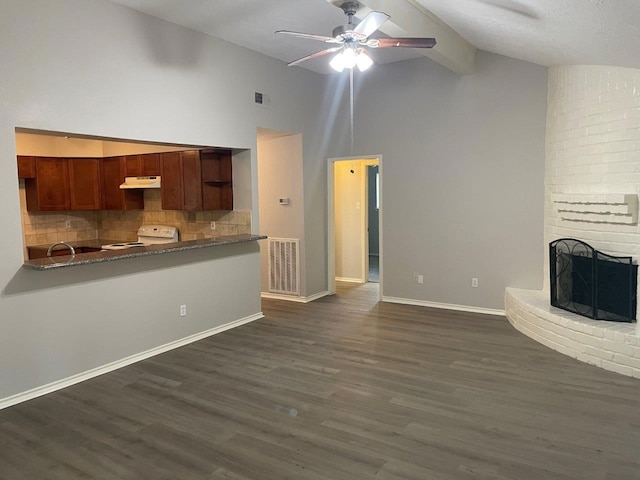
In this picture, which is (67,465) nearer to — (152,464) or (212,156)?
(152,464)

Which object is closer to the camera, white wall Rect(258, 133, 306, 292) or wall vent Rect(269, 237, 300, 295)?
white wall Rect(258, 133, 306, 292)

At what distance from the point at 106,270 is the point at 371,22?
2.91m

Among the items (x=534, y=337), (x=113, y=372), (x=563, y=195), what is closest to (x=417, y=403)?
(x=534, y=337)

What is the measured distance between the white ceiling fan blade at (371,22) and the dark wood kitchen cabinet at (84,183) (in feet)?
14.6

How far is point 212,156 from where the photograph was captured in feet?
18.4

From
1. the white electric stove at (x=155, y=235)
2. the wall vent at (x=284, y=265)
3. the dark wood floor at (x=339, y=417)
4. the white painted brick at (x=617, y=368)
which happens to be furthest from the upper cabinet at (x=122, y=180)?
the white painted brick at (x=617, y=368)

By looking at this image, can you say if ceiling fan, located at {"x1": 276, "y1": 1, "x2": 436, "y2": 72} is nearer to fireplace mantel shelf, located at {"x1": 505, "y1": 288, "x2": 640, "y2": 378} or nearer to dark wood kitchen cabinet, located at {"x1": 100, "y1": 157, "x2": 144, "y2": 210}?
fireplace mantel shelf, located at {"x1": 505, "y1": 288, "x2": 640, "y2": 378}

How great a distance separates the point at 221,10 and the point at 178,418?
340cm

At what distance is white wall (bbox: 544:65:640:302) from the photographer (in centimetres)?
414

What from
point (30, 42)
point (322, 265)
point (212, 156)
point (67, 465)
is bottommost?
point (67, 465)

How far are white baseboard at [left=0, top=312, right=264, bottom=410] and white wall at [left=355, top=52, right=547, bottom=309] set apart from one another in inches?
98.2

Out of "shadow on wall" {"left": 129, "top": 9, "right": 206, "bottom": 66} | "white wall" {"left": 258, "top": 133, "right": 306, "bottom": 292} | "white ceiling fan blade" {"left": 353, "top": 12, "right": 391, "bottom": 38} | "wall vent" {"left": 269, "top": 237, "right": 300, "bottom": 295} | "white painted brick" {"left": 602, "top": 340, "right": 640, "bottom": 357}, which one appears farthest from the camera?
"wall vent" {"left": 269, "top": 237, "right": 300, "bottom": 295}

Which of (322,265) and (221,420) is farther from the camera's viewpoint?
(322,265)

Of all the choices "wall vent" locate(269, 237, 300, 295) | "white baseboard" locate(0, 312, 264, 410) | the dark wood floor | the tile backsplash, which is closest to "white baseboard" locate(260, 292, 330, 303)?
"wall vent" locate(269, 237, 300, 295)
